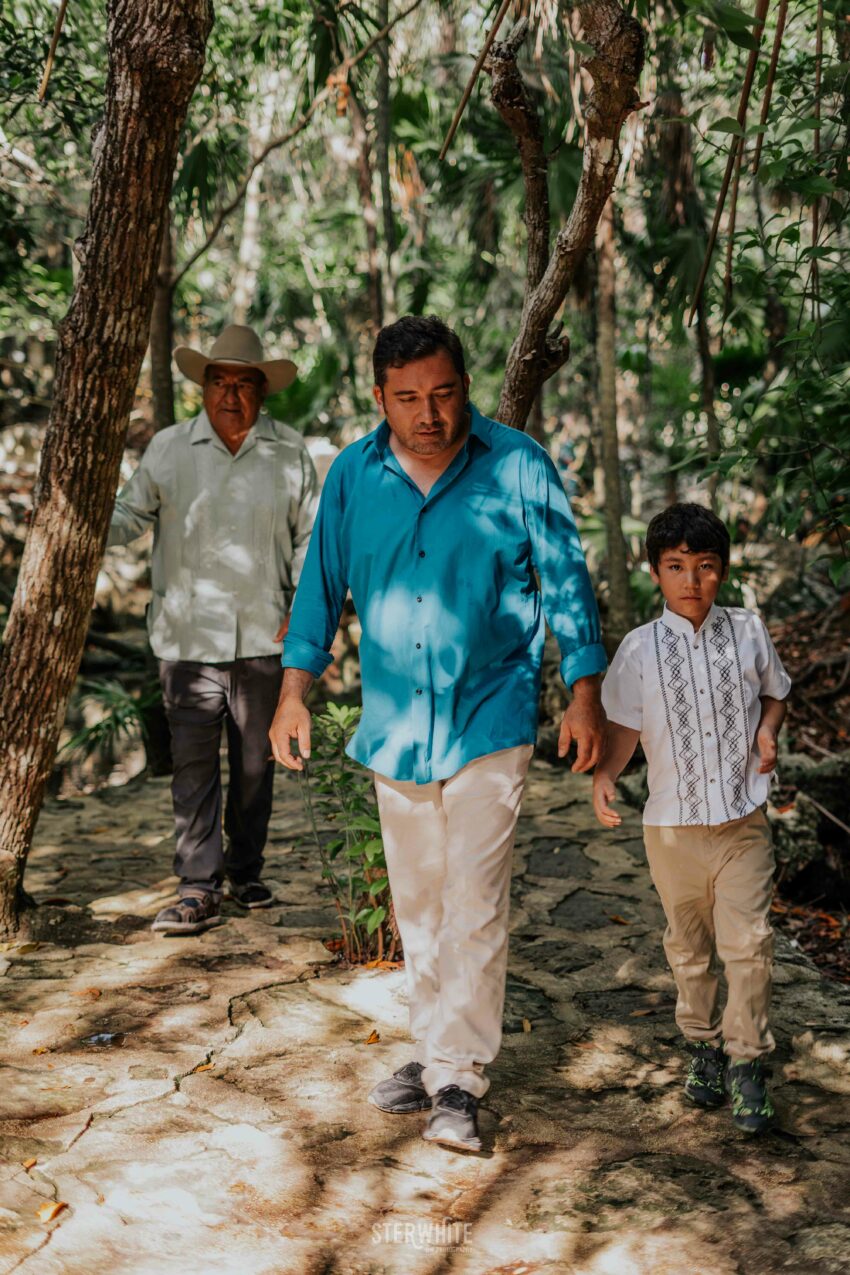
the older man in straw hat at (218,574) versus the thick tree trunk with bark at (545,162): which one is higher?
the thick tree trunk with bark at (545,162)

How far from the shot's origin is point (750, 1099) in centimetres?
Result: 316

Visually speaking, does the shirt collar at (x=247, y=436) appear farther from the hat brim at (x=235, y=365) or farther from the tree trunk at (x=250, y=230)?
the tree trunk at (x=250, y=230)

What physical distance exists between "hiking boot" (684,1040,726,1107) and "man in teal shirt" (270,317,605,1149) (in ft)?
1.99

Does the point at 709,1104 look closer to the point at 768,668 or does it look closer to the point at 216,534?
the point at 768,668

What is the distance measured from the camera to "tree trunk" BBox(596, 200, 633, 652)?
9.52 m

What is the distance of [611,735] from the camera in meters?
3.40

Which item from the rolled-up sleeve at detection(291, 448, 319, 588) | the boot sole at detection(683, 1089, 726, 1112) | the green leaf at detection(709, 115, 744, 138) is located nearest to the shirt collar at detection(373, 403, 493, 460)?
the green leaf at detection(709, 115, 744, 138)

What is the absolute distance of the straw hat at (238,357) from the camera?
192 inches

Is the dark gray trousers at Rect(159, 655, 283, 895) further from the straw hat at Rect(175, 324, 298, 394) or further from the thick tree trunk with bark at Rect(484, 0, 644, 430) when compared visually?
the thick tree trunk with bark at Rect(484, 0, 644, 430)

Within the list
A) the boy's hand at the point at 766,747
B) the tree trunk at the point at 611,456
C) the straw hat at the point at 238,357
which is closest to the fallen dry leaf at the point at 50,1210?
the boy's hand at the point at 766,747

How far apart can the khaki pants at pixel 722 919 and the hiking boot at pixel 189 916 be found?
2.02 meters

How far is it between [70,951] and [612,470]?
6.28 m

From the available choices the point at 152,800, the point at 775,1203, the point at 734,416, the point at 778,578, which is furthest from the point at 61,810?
the point at 778,578

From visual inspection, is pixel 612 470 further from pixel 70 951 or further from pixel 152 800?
pixel 70 951
